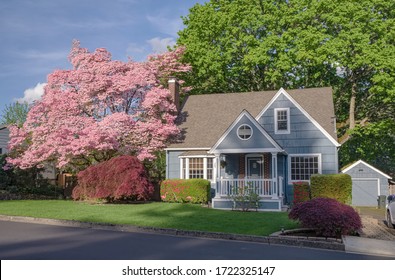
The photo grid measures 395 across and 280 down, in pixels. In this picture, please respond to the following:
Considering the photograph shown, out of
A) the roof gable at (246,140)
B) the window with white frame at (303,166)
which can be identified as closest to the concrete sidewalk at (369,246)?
the roof gable at (246,140)

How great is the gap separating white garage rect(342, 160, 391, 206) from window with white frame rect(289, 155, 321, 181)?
26.7 ft

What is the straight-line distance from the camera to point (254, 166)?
24016 mm

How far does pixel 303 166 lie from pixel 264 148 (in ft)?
12.4

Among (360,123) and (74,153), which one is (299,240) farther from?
(360,123)

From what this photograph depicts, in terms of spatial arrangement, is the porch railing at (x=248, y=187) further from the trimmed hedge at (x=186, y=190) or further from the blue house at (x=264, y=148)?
the trimmed hedge at (x=186, y=190)

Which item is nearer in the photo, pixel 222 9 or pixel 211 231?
pixel 211 231

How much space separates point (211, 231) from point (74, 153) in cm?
1301

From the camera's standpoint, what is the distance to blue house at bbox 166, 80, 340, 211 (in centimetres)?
2152

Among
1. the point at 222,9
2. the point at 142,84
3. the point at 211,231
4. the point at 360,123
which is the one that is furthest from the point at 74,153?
the point at 360,123

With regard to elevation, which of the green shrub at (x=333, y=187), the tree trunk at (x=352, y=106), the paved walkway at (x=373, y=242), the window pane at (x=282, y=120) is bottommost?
the paved walkway at (x=373, y=242)

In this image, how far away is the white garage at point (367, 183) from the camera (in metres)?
30.1

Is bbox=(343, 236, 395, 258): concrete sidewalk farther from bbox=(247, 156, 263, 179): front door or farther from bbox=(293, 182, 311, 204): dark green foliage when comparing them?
bbox=(247, 156, 263, 179): front door

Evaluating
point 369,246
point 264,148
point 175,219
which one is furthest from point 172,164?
point 369,246

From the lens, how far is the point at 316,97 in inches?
1057
